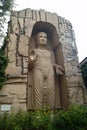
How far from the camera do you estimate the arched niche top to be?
824 centimetres

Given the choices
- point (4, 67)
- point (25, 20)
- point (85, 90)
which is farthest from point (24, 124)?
point (25, 20)

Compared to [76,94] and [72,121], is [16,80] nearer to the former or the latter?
[76,94]

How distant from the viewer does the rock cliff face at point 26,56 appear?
611cm

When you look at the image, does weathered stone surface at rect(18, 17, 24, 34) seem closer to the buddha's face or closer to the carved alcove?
the carved alcove

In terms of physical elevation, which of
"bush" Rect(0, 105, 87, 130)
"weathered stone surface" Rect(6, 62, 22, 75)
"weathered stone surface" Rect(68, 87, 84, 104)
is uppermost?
"weathered stone surface" Rect(6, 62, 22, 75)

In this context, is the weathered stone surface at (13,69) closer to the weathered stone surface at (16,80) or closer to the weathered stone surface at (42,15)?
the weathered stone surface at (16,80)

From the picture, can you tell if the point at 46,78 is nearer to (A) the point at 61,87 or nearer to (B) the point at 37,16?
(A) the point at 61,87

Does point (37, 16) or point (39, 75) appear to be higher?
point (37, 16)

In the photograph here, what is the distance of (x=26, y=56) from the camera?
6883 mm

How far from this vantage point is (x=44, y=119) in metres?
4.87

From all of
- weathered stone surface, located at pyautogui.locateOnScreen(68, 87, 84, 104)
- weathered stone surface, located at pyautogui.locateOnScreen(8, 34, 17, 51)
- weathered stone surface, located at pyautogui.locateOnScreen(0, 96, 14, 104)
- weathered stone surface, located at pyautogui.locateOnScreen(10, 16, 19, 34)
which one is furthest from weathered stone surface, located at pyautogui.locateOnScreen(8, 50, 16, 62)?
weathered stone surface, located at pyautogui.locateOnScreen(68, 87, 84, 104)

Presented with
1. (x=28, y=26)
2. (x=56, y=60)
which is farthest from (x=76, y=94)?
(x=28, y=26)

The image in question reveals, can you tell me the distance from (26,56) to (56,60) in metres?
1.79

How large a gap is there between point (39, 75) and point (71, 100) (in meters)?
1.46
